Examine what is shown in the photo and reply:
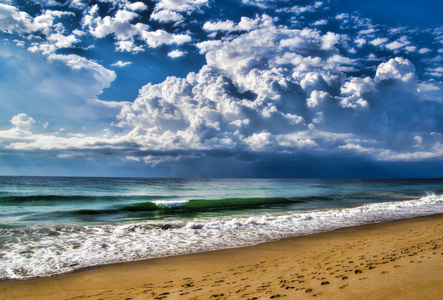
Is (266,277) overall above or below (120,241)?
above

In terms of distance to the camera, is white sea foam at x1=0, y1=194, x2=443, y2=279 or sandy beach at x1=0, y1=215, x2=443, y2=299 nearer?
sandy beach at x1=0, y1=215, x2=443, y2=299

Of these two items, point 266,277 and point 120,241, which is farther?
point 120,241

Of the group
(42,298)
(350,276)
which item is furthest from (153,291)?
(350,276)

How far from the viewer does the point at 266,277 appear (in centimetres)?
627

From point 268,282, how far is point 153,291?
267 cm

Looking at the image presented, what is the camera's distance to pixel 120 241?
11.3 meters

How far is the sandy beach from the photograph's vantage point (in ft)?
15.4

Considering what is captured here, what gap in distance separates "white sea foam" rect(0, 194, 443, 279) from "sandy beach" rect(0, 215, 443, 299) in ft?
3.15

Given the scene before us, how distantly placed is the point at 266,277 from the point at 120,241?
7634mm

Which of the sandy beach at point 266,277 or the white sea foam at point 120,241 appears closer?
the sandy beach at point 266,277

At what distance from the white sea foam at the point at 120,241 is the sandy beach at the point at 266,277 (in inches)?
37.8

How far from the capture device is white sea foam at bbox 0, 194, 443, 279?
27.6 ft

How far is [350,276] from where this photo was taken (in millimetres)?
5422

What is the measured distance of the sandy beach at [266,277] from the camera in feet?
15.4
